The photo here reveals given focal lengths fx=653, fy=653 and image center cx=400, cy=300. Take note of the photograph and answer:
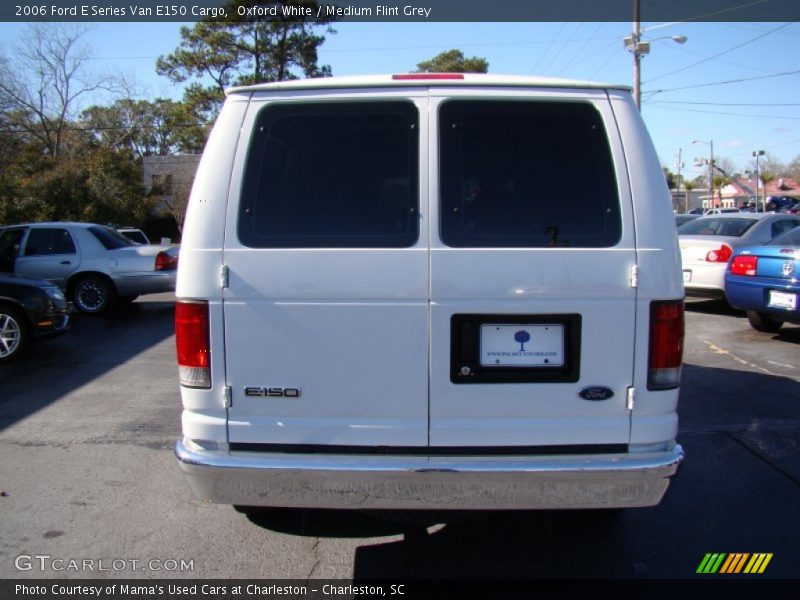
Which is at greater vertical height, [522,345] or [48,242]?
[48,242]

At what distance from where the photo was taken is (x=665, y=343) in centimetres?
273

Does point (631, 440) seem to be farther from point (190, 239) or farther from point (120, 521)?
point (120, 521)

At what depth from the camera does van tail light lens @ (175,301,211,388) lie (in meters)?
2.76

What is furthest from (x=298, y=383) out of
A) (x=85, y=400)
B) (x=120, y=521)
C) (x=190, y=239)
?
(x=85, y=400)

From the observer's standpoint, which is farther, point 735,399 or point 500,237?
point 735,399

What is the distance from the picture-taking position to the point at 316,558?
3.36m

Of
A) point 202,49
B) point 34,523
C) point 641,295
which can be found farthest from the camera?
point 202,49

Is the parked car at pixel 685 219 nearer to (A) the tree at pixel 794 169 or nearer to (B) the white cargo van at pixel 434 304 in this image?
(B) the white cargo van at pixel 434 304

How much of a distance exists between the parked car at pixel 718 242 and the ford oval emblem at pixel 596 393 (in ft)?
24.9

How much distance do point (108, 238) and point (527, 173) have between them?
10749 millimetres

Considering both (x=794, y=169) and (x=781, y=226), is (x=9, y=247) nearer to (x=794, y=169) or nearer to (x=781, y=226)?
(x=781, y=226)

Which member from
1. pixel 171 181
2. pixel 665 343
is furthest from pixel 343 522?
pixel 171 181

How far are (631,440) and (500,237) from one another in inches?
39.9

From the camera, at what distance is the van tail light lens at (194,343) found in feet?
9.05
